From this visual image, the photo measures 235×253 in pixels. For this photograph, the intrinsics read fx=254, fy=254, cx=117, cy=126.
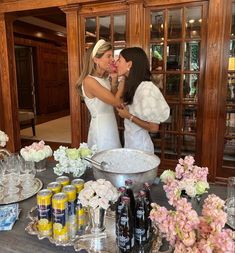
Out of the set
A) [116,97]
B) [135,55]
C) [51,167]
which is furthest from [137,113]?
[51,167]

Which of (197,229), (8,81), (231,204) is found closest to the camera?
(197,229)

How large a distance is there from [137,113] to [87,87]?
0.48 metres

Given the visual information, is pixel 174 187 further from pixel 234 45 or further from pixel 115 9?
pixel 115 9

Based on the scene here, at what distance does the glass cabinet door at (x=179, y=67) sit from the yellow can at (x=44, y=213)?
2.43m

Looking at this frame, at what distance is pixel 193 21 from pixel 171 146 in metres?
1.53

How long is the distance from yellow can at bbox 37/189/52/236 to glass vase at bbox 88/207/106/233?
16 cm

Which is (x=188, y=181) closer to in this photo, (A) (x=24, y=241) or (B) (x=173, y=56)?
(A) (x=24, y=241)

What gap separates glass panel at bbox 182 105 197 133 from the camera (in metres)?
3.10

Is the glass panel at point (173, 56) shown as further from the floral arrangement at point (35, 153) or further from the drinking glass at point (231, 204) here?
the drinking glass at point (231, 204)

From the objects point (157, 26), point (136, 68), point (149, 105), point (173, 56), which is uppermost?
point (157, 26)

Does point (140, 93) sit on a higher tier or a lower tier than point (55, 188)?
higher

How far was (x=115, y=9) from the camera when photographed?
125 inches

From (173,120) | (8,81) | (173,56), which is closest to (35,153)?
(173,120)

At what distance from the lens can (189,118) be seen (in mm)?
3135
